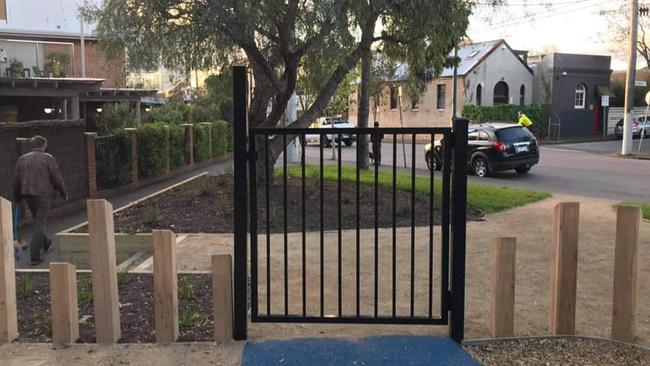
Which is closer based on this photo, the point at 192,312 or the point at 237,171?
the point at 237,171

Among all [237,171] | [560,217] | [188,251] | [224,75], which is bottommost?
[188,251]

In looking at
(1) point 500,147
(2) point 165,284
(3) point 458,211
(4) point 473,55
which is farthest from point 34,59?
(4) point 473,55

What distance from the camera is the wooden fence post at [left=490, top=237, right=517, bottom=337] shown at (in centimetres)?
438

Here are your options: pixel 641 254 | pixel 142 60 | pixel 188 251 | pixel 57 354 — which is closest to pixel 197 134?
pixel 142 60

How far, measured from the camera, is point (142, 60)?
11.6 meters

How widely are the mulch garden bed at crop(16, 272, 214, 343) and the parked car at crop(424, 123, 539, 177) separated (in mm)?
13009

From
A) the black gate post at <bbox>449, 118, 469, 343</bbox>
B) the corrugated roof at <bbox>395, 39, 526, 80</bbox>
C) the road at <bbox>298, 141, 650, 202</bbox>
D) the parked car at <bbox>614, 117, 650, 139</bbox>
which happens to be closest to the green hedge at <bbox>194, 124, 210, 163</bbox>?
the road at <bbox>298, 141, 650, 202</bbox>

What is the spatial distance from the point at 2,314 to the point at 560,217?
154 inches

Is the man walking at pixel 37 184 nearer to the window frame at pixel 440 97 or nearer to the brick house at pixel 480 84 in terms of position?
the brick house at pixel 480 84

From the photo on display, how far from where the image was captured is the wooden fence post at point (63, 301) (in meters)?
4.31

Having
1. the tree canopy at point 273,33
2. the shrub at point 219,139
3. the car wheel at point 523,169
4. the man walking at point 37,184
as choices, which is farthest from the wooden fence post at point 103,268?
the shrub at point 219,139

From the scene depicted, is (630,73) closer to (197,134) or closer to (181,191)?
(197,134)

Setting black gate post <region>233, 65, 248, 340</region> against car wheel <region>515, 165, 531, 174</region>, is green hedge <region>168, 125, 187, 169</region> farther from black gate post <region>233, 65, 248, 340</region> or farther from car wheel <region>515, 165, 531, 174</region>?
black gate post <region>233, 65, 248, 340</region>

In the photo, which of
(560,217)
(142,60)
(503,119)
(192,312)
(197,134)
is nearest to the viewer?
(560,217)
